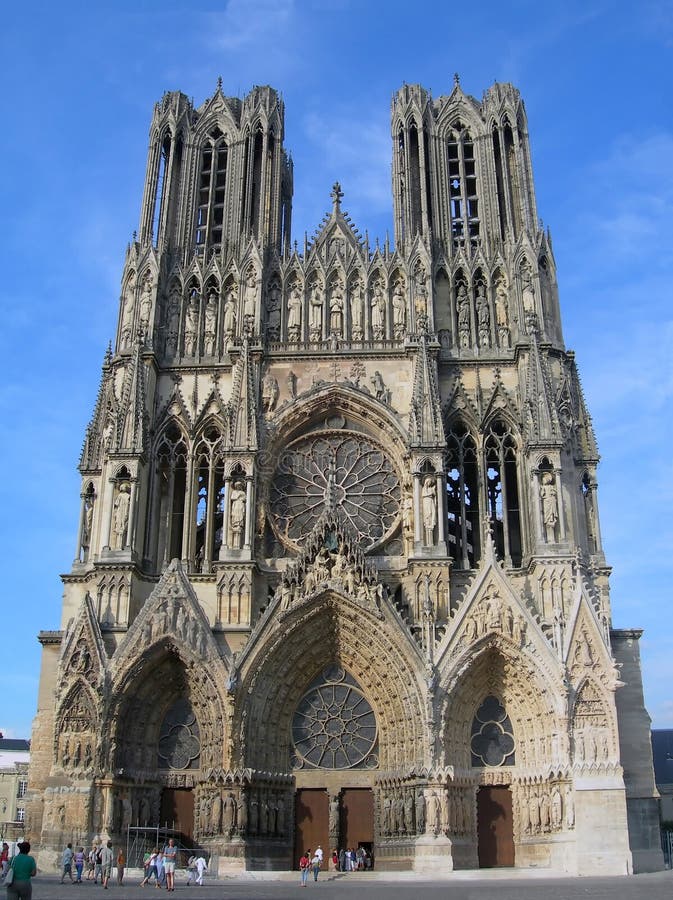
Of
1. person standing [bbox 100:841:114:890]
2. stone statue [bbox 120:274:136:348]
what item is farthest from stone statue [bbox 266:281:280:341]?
person standing [bbox 100:841:114:890]

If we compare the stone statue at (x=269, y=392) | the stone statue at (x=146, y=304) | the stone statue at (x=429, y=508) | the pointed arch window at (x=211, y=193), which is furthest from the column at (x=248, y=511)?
the pointed arch window at (x=211, y=193)

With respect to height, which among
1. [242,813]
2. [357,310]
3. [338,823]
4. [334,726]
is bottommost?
[338,823]

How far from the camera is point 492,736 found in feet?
83.7

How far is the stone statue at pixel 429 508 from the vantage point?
2662 centimetres

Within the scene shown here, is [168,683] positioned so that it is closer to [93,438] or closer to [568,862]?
[93,438]

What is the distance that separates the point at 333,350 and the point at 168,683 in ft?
35.0

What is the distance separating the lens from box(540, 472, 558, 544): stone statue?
87.3 feet

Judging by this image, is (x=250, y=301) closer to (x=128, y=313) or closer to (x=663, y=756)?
(x=128, y=313)

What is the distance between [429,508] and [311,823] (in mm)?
8571

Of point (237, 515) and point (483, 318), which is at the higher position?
point (483, 318)

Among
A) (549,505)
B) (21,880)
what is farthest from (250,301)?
(21,880)

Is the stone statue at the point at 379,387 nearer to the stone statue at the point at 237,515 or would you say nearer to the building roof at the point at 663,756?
the stone statue at the point at 237,515

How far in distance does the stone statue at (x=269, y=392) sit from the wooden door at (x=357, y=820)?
1086cm

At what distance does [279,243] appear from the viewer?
109 ft
